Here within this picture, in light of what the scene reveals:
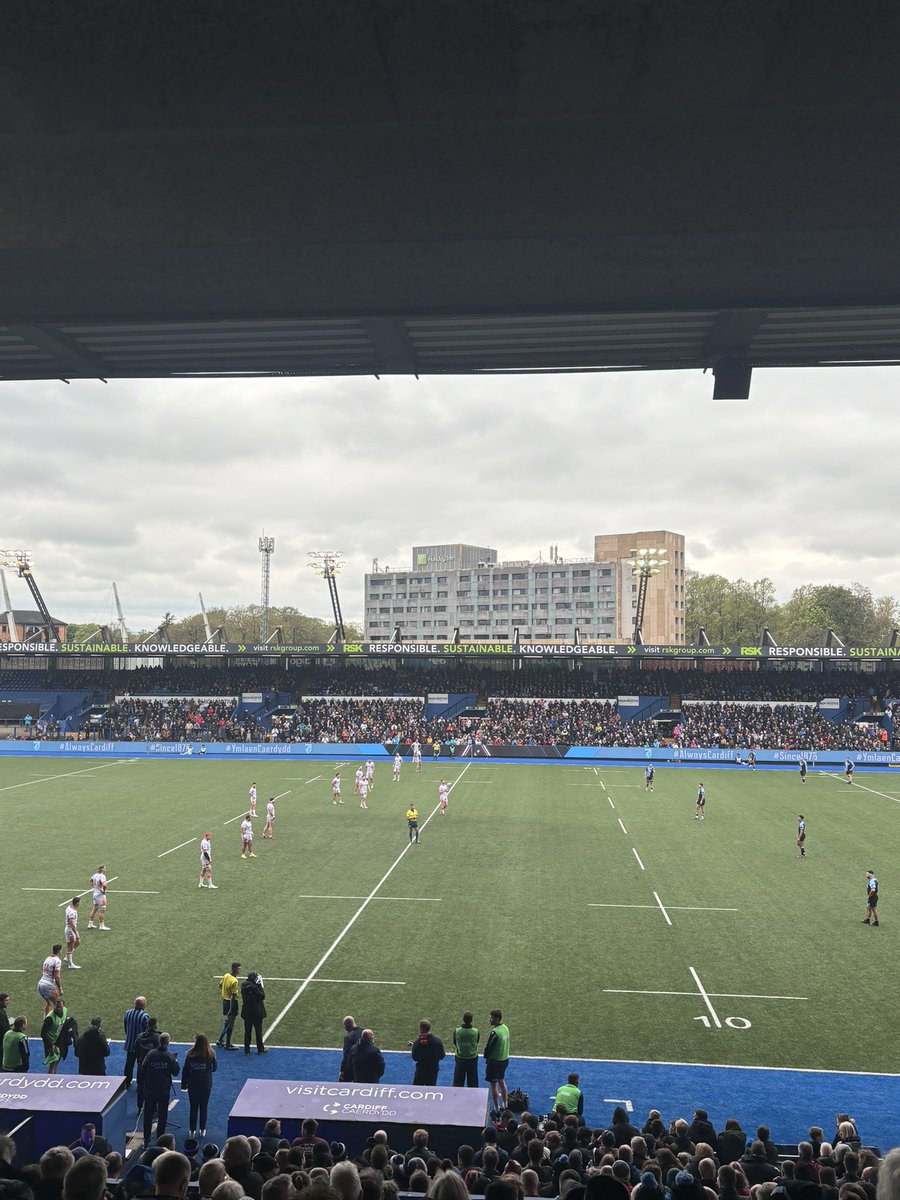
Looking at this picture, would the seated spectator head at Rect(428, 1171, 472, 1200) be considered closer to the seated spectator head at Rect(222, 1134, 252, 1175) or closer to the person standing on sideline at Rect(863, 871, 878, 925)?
the seated spectator head at Rect(222, 1134, 252, 1175)

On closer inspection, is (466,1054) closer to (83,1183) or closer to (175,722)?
(83,1183)

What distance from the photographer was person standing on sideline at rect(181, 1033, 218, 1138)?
11641 millimetres

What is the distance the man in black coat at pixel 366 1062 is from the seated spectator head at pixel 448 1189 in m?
8.89

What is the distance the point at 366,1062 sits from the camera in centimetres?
1178

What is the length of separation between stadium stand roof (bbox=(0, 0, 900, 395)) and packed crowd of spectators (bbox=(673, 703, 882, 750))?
57.3 m

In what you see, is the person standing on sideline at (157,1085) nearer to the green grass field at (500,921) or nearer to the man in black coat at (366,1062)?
the man in black coat at (366,1062)

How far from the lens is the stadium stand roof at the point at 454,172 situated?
3213mm

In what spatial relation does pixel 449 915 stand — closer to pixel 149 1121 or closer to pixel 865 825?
pixel 149 1121

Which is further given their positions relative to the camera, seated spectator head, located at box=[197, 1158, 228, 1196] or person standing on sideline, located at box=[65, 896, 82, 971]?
person standing on sideline, located at box=[65, 896, 82, 971]

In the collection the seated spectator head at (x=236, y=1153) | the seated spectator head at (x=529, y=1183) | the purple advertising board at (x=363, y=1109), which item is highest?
the seated spectator head at (x=236, y=1153)

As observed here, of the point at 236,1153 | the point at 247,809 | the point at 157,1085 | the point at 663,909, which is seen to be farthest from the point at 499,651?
the point at 236,1153

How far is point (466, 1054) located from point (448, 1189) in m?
10.3

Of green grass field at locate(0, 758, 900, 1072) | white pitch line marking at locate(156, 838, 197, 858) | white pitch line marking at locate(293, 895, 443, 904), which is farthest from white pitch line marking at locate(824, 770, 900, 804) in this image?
white pitch line marking at locate(156, 838, 197, 858)

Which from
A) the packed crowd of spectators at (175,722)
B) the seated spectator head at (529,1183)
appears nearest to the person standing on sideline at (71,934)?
the seated spectator head at (529,1183)
